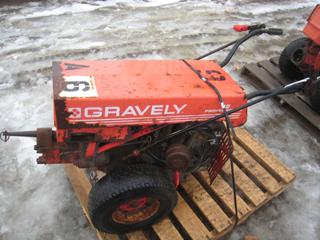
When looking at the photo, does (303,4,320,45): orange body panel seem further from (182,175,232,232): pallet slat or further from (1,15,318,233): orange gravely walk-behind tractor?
(182,175,232,232): pallet slat

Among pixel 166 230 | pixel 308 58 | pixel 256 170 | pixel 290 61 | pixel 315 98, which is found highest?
pixel 308 58

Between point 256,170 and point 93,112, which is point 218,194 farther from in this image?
point 93,112

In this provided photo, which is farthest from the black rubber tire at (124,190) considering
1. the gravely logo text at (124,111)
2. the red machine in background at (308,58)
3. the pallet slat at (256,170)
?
the red machine in background at (308,58)

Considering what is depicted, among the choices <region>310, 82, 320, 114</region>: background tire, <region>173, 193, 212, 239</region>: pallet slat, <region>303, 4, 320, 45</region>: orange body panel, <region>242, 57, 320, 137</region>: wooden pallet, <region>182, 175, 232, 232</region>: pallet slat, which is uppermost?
<region>303, 4, 320, 45</region>: orange body panel

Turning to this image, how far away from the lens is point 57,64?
213 cm

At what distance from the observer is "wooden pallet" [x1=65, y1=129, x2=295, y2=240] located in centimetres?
249

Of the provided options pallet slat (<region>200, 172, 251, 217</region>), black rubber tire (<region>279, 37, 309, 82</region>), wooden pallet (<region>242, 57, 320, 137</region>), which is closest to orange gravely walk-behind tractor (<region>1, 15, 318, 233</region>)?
pallet slat (<region>200, 172, 251, 217</region>)

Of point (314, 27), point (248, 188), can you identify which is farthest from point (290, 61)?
point (248, 188)

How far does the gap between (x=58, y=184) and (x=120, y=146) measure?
3.15ft

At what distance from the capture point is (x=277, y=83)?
3988 millimetres

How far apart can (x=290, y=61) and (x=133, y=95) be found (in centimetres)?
249

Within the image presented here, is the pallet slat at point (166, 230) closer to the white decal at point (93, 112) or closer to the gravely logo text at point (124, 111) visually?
the gravely logo text at point (124, 111)

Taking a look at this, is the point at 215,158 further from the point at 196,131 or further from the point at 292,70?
the point at 292,70

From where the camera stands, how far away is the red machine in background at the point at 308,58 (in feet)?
11.1
